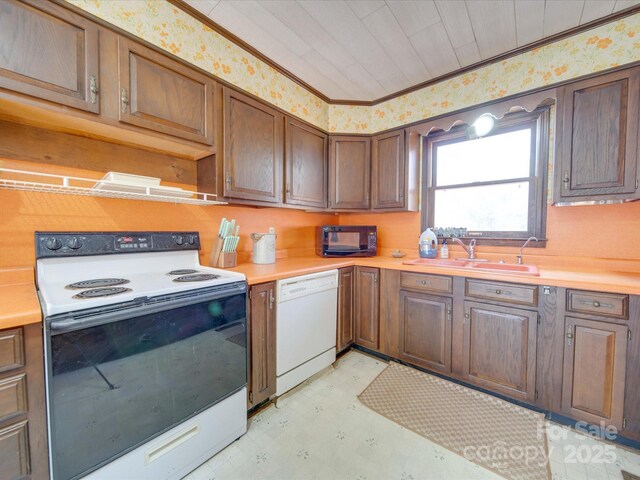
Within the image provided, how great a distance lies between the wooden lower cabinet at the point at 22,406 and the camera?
80 centimetres

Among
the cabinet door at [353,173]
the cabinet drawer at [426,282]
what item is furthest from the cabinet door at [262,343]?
the cabinet door at [353,173]

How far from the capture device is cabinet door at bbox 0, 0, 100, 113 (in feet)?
3.30

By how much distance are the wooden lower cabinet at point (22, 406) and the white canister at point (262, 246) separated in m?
1.31

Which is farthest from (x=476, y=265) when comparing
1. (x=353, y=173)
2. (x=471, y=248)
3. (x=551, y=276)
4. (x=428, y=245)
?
(x=353, y=173)

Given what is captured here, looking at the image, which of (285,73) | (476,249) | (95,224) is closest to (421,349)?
(476,249)

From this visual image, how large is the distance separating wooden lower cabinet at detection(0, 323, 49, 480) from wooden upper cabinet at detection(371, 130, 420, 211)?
2425 mm

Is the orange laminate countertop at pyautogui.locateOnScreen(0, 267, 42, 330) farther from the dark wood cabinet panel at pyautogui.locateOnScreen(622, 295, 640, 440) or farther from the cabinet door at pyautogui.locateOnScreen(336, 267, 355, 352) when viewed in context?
the dark wood cabinet panel at pyautogui.locateOnScreen(622, 295, 640, 440)

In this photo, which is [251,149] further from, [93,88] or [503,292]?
[503,292]

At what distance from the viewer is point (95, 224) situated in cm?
144

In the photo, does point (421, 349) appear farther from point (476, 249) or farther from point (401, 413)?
point (476, 249)

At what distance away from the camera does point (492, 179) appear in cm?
230

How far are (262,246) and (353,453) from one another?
1.45m

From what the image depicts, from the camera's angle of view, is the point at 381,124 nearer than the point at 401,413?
No

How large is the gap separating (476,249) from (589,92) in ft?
4.15
